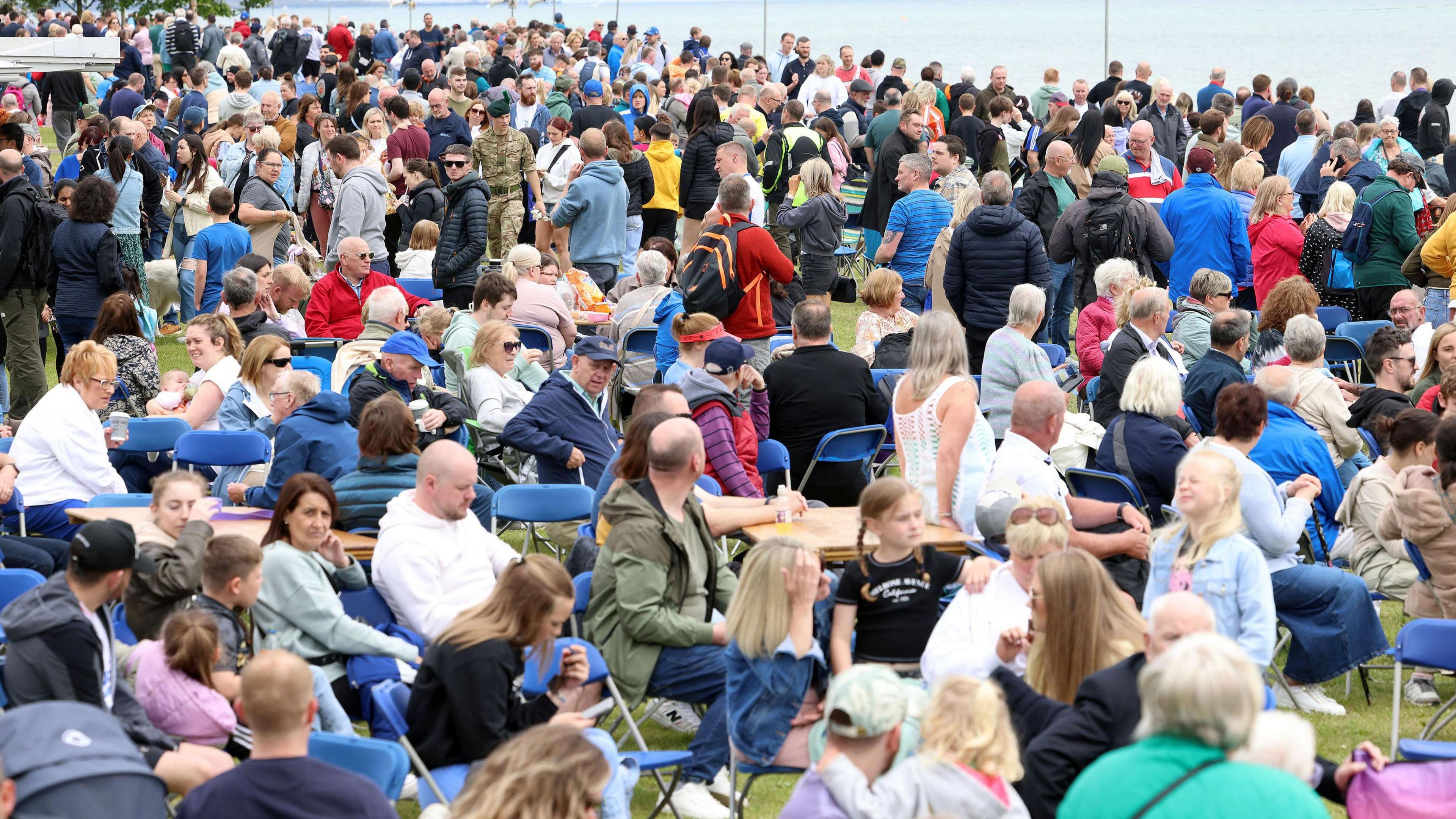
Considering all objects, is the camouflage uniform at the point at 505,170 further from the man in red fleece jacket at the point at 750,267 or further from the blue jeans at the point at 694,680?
the blue jeans at the point at 694,680

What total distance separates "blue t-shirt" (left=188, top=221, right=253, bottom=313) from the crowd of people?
0.09 ft

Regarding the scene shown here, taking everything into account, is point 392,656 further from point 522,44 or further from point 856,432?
point 522,44

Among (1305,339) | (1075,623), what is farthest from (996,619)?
(1305,339)

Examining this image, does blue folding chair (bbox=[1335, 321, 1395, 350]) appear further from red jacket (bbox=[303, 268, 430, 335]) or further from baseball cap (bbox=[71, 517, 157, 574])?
baseball cap (bbox=[71, 517, 157, 574])

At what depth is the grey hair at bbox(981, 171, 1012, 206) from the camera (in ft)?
29.3

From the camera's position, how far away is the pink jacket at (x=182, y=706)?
13.6 feet

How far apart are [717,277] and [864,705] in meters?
5.24

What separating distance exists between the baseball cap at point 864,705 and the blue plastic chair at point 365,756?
1.07 meters

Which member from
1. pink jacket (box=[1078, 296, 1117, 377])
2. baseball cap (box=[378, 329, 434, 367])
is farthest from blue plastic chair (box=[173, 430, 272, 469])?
pink jacket (box=[1078, 296, 1117, 377])

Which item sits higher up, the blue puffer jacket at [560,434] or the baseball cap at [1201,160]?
the baseball cap at [1201,160]

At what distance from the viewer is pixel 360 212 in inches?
429

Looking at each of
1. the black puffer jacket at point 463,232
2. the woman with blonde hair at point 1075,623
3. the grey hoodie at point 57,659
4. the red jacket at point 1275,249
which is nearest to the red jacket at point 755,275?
the black puffer jacket at point 463,232

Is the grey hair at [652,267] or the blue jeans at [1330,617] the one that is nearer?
the blue jeans at [1330,617]

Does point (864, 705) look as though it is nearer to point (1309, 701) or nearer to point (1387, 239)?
point (1309, 701)
